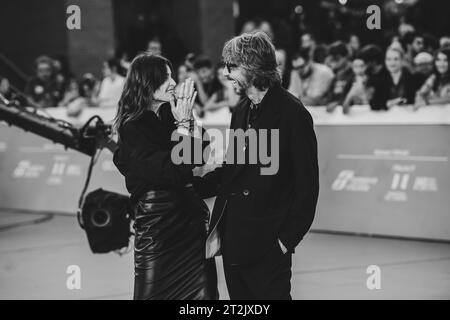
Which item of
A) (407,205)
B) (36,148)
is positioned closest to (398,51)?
(407,205)

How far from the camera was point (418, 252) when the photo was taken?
7.90 meters

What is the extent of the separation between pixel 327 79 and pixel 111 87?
2.97 metres

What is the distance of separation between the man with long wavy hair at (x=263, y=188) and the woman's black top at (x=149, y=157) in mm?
281

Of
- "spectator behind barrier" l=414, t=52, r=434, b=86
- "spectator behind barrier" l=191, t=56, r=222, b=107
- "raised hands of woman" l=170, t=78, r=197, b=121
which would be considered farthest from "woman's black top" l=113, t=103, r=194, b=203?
"spectator behind barrier" l=191, t=56, r=222, b=107

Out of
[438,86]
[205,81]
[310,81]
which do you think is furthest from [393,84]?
[205,81]

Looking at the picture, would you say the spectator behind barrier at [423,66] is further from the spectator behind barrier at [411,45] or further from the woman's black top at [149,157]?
the woman's black top at [149,157]

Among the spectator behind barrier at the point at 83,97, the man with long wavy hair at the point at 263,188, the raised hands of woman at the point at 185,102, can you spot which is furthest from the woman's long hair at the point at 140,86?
the spectator behind barrier at the point at 83,97

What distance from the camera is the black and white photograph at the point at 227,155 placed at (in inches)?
162

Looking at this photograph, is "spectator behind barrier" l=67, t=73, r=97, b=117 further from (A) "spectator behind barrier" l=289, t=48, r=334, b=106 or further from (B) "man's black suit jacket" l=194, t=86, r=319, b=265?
(B) "man's black suit jacket" l=194, t=86, r=319, b=265

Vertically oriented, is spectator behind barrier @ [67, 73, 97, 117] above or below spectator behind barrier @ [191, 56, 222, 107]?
below

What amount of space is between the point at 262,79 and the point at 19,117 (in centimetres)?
447

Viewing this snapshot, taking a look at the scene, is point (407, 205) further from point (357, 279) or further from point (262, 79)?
point (262, 79)

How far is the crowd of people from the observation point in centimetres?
869

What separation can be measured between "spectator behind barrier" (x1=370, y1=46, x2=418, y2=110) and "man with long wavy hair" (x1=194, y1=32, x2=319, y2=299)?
4719mm
